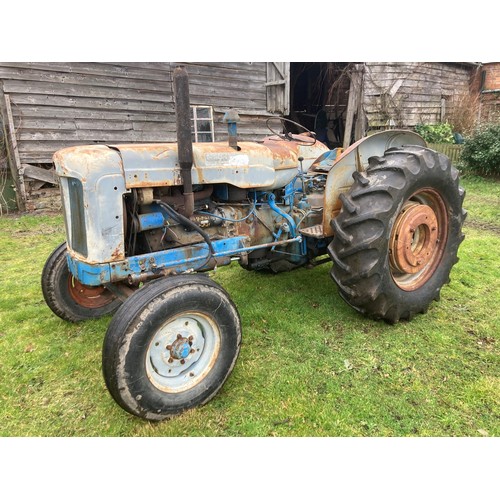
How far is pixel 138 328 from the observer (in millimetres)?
1956

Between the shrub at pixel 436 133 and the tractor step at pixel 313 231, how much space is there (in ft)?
33.3

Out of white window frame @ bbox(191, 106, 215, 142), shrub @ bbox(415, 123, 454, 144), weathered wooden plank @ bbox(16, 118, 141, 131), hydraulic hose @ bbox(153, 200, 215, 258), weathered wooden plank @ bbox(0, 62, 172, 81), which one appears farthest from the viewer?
shrub @ bbox(415, 123, 454, 144)

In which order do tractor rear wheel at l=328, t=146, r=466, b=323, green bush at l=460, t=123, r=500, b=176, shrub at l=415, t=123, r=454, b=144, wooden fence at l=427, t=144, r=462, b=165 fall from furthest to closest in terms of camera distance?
shrub at l=415, t=123, r=454, b=144
wooden fence at l=427, t=144, r=462, b=165
green bush at l=460, t=123, r=500, b=176
tractor rear wheel at l=328, t=146, r=466, b=323

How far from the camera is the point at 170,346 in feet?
7.04

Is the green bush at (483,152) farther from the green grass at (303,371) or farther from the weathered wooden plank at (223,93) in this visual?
the green grass at (303,371)

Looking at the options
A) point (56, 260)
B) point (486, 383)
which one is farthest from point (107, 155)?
point (486, 383)

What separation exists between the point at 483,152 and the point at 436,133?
10.2 ft

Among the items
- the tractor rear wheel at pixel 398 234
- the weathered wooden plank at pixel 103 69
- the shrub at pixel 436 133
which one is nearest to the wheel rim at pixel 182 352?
the tractor rear wheel at pixel 398 234

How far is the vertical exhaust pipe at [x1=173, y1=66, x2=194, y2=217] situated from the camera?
2.12m

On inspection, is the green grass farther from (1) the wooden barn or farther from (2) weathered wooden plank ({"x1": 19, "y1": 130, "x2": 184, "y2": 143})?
(2) weathered wooden plank ({"x1": 19, "y1": 130, "x2": 184, "y2": 143})

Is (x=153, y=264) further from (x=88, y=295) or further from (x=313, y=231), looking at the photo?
(x=313, y=231)

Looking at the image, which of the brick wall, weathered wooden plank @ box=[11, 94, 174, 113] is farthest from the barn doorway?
the brick wall

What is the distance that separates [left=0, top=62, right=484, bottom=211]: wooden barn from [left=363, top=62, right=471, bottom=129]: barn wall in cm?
3

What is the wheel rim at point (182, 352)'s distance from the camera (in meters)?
2.12
